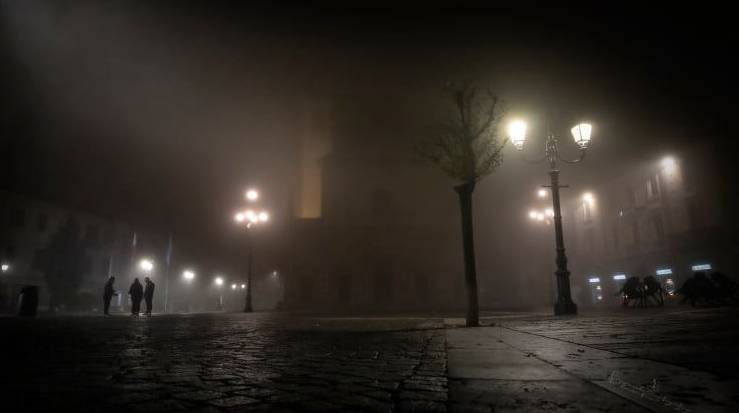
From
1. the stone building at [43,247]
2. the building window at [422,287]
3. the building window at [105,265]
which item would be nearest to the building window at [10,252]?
the stone building at [43,247]

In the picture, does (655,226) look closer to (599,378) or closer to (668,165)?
(668,165)

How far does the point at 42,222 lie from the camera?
4272 centimetres

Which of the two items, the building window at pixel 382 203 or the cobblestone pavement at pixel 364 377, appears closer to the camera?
the cobblestone pavement at pixel 364 377

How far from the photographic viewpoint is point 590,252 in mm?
44688

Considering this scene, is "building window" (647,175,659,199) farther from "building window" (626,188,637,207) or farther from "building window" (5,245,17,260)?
"building window" (5,245,17,260)

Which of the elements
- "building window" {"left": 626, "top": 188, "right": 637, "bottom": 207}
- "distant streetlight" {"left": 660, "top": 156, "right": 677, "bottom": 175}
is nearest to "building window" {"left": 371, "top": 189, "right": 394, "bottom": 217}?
"building window" {"left": 626, "top": 188, "right": 637, "bottom": 207}

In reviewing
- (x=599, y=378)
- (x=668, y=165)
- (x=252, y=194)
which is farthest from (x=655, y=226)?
(x=599, y=378)

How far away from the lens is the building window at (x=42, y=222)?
42.2m

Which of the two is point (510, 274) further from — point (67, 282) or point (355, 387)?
point (355, 387)

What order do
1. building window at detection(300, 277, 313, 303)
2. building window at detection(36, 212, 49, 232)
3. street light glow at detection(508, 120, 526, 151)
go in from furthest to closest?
building window at detection(36, 212, 49, 232)
building window at detection(300, 277, 313, 303)
street light glow at detection(508, 120, 526, 151)

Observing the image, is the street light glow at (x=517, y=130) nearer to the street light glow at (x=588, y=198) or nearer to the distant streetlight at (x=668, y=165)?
the distant streetlight at (x=668, y=165)

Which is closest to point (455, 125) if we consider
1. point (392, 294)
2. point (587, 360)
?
point (587, 360)

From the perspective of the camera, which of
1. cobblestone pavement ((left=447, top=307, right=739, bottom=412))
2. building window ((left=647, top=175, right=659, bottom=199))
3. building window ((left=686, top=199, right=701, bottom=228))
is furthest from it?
building window ((left=647, top=175, right=659, bottom=199))

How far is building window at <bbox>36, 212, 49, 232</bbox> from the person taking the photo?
4224 centimetres
